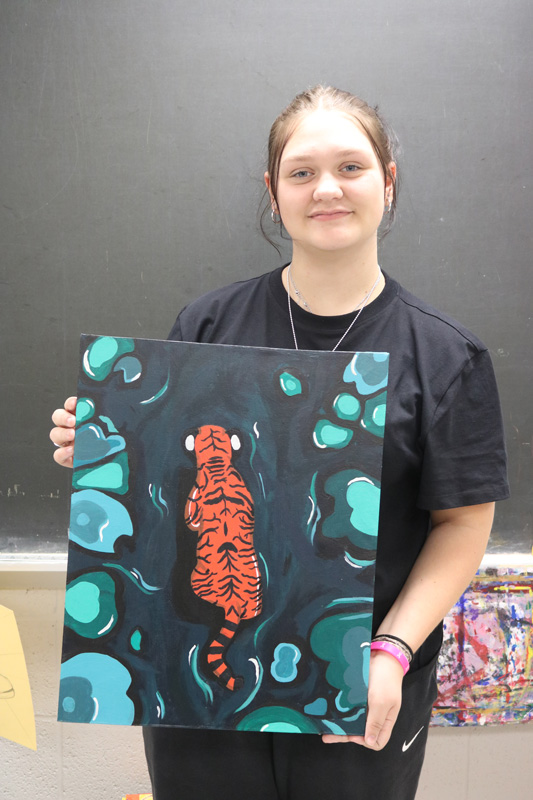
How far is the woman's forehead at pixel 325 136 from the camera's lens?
2.86 ft

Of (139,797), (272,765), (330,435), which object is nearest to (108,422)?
(330,435)

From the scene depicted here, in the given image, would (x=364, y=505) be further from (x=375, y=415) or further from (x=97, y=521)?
(x=97, y=521)

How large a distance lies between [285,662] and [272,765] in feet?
0.64

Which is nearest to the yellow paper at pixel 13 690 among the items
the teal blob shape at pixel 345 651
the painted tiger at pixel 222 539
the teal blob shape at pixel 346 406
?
the painted tiger at pixel 222 539

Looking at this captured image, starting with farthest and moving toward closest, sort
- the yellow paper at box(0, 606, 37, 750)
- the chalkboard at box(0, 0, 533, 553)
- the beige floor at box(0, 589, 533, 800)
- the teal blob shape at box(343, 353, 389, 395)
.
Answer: the beige floor at box(0, 589, 533, 800)
the chalkboard at box(0, 0, 533, 553)
the yellow paper at box(0, 606, 37, 750)
the teal blob shape at box(343, 353, 389, 395)

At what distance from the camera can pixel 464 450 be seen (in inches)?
34.0

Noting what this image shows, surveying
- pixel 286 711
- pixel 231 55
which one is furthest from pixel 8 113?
pixel 286 711

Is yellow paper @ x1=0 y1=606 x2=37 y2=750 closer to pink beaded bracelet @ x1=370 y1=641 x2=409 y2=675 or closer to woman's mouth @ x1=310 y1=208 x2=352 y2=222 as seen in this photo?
pink beaded bracelet @ x1=370 y1=641 x2=409 y2=675

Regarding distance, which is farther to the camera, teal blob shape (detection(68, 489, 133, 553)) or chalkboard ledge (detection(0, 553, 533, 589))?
chalkboard ledge (detection(0, 553, 533, 589))

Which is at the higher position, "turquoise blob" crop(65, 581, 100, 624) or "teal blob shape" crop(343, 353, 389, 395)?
"teal blob shape" crop(343, 353, 389, 395)

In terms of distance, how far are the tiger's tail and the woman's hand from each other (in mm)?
126

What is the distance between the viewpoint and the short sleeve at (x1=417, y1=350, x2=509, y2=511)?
859 millimetres

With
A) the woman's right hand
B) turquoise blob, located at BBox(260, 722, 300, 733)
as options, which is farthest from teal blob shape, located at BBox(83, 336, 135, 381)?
turquoise blob, located at BBox(260, 722, 300, 733)

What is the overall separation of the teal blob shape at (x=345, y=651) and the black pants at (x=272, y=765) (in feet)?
0.41
